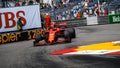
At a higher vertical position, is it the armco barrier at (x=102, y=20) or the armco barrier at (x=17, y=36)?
the armco barrier at (x=102, y=20)

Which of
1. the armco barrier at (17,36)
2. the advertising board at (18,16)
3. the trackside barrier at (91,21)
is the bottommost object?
the armco barrier at (17,36)

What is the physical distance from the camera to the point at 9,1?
33.8 m

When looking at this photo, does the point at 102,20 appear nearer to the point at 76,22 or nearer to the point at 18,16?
the point at 76,22

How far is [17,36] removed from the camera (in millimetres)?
19859

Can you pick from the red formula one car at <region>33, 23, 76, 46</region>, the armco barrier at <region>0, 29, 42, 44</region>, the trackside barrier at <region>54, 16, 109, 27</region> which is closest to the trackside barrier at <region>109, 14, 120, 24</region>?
the trackside barrier at <region>54, 16, 109, 27</region>

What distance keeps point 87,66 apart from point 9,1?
1012 inches

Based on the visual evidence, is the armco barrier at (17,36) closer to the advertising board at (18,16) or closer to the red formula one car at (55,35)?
the advertising board at (18,16)

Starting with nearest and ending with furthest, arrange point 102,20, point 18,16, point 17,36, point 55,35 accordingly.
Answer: point 55,35
point 17,36
point 18,16
point 102,20

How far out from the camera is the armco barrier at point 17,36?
19.5 m

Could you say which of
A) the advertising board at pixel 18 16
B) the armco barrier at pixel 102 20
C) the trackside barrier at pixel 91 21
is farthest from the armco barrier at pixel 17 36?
the armco barrier at pixel 102 20

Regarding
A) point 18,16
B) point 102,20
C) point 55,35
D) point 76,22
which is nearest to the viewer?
point 55,35

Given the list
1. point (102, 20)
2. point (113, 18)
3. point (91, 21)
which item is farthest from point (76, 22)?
point (113, 18)

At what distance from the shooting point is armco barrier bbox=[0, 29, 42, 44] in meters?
19.5

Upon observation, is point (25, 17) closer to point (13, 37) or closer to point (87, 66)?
point (13, 37)
